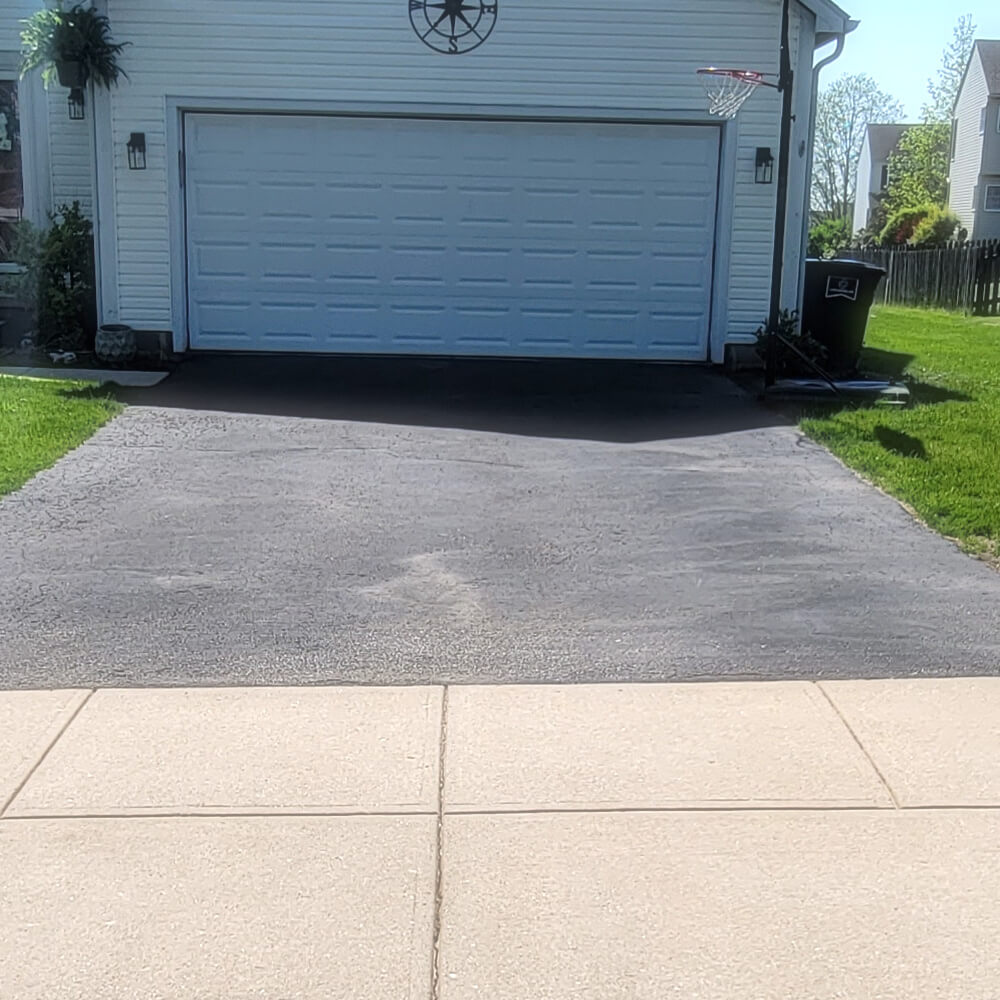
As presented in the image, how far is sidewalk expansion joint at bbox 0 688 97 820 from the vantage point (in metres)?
3.87

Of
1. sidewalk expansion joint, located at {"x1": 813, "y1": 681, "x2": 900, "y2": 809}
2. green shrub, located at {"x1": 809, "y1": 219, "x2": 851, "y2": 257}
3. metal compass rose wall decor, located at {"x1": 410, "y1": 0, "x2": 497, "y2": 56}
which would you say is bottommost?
sidewalk expansion joint, located at {"x1": 813, "y1": 681, "x2": 900, "y2": 809}

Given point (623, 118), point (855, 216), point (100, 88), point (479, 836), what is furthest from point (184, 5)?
point (855, 216)

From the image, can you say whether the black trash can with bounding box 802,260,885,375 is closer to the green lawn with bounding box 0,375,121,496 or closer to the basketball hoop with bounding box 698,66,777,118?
the basketball hoop with bounding box 698,66,777,118

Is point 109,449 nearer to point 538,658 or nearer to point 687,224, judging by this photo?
point 538,658

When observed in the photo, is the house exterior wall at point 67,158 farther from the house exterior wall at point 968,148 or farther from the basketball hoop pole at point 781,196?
the house exterior wall at point 968,148

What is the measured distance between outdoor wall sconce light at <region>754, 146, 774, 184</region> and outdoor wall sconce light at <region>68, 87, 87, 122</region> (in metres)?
6.98

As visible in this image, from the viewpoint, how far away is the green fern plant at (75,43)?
489 inches

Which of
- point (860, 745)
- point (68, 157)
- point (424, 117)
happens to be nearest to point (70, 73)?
point (68, 157)

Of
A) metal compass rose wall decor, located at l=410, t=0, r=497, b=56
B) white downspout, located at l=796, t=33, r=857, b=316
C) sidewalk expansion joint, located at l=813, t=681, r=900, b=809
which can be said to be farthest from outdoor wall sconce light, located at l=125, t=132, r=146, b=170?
sidewalk expansion joint, located at l=813, t=681, r=900, b=809

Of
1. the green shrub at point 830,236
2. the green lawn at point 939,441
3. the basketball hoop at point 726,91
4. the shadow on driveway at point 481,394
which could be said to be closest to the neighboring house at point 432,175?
the basketball hoop at point 726,91

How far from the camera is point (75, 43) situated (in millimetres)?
12406

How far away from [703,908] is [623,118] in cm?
1108

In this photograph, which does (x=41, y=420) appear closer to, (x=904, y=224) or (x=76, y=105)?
(x=76, y=105)

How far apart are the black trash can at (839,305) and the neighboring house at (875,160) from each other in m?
50.5
